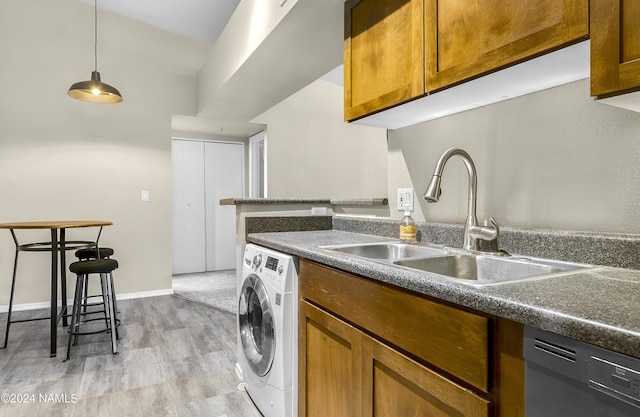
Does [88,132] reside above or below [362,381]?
above

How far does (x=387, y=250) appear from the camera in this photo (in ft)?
5.43

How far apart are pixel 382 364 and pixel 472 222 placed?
668 mm

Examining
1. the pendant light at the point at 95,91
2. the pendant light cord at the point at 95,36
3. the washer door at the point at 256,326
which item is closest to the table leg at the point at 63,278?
the pendant light at the point at 95,91

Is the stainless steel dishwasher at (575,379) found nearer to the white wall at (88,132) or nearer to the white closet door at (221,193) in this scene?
the white wall at (88,132)

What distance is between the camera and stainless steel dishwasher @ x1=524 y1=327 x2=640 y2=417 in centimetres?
50

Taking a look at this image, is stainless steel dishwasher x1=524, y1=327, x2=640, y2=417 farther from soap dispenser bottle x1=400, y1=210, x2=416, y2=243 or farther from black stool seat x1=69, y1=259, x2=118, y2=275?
black stool seat x1=69, y1=259, x2=118, y2=275

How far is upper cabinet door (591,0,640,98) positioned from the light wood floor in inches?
76.4

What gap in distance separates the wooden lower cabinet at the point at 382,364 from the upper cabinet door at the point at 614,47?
22.3 inches

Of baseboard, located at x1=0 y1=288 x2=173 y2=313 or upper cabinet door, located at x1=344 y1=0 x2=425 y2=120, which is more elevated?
upper cabinet door, located at x1=344 y1=0 x2=425 y2=120

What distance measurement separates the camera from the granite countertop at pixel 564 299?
533 mm

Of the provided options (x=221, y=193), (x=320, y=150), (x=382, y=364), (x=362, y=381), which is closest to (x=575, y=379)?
(x=382, y=364)

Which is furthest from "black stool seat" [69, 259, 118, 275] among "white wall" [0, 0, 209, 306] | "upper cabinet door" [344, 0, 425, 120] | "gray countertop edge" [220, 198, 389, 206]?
"upper cabinet door" [344, 0, 425, 120]

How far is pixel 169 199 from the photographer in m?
4.11

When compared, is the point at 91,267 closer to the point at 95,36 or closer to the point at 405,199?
the point at 405,199
